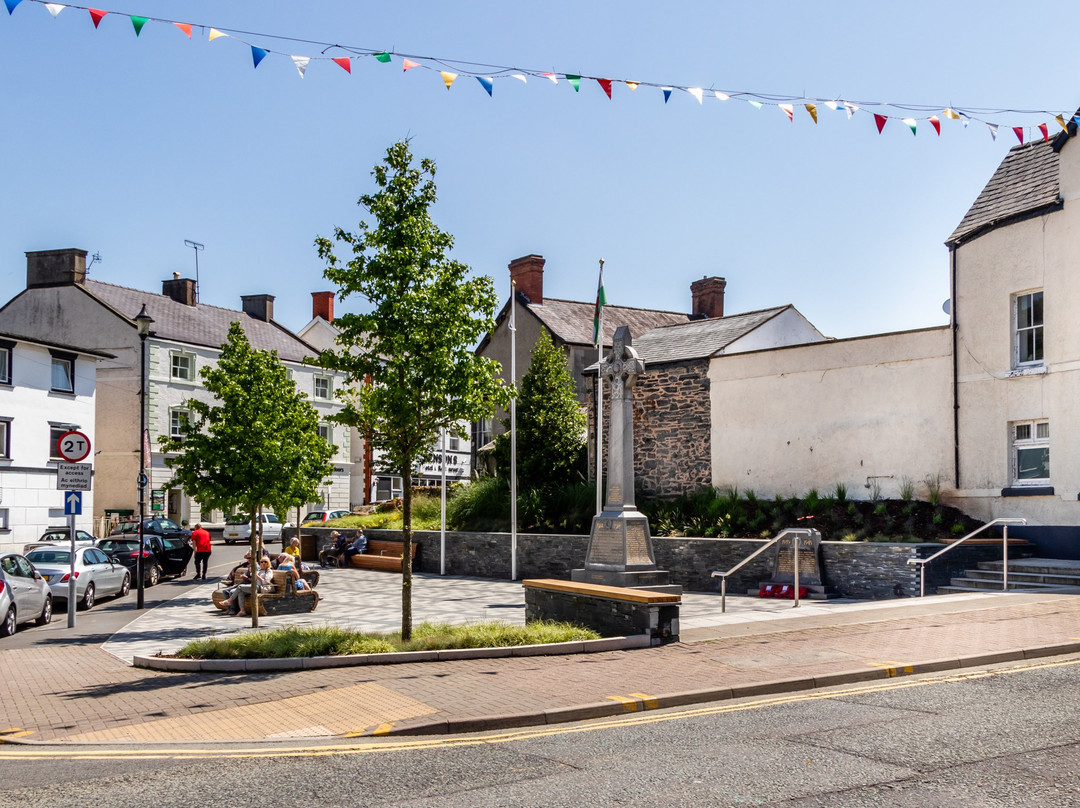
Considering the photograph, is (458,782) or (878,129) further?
(878,129)

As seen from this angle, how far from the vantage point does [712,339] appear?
27.3 m

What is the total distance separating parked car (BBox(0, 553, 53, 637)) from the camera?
1576 centimetres

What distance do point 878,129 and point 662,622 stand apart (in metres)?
7.98

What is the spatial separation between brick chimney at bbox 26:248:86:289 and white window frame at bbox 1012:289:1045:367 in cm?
4180

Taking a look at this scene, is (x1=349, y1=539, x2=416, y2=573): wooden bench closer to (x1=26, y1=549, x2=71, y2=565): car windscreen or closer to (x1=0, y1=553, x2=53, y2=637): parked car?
(x1=26, y1=549, x2=71, y2=565): car windscreen

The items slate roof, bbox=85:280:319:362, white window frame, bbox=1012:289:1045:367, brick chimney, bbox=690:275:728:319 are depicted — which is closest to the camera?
white window frame, bbox=1012:289:1045:367

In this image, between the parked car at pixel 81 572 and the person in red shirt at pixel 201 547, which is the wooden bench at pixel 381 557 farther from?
the parked car at pixel 81 572

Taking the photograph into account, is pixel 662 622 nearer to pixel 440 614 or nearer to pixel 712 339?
pixel 440 614

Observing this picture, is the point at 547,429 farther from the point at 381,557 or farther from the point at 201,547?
the point at 201,547

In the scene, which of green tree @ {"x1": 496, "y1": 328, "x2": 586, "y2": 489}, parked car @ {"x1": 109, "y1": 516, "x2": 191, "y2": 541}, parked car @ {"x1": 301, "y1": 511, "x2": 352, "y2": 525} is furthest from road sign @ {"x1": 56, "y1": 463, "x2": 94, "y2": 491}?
parked car @ {"x1": 301, "y1": 511, "x2": 352, "y2": 525}

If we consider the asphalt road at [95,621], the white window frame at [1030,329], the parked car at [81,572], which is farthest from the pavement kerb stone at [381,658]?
the white window frame at [1030,329]

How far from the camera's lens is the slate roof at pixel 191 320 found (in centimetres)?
4834

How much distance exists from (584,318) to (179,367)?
2198cm

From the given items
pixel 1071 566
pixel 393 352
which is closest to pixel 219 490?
pixel 393 352
